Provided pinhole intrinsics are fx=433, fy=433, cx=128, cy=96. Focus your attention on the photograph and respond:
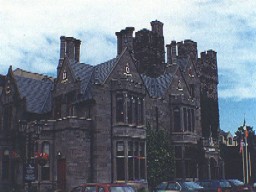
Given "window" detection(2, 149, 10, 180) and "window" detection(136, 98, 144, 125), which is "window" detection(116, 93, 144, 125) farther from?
"window" detection(2, 149, 10, 180)

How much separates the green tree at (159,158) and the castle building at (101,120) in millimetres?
1156

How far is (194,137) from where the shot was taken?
40438 millimetres

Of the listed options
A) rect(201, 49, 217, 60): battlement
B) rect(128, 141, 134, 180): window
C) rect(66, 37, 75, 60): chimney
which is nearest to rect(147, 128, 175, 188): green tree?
rect(128, 141, 134, 180): window

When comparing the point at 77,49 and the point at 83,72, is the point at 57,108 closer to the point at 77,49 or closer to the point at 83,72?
the point at 83,72

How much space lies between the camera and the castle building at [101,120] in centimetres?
3312

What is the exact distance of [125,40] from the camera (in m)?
38.6

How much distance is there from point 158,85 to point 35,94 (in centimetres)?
1169

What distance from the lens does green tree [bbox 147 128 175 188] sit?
36.8 meters

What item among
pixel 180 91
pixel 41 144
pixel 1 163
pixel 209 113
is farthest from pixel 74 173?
pixel 209 113

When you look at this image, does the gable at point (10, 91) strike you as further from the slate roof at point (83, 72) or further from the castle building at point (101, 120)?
the slate roof at point (83, 72)

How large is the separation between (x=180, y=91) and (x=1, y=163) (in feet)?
58.4

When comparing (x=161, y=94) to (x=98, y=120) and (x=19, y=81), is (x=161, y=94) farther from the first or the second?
(x=19, y=81)

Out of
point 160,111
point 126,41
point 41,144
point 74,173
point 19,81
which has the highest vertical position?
point 126,41

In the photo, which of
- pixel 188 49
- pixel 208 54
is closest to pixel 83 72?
pixel 188 49
